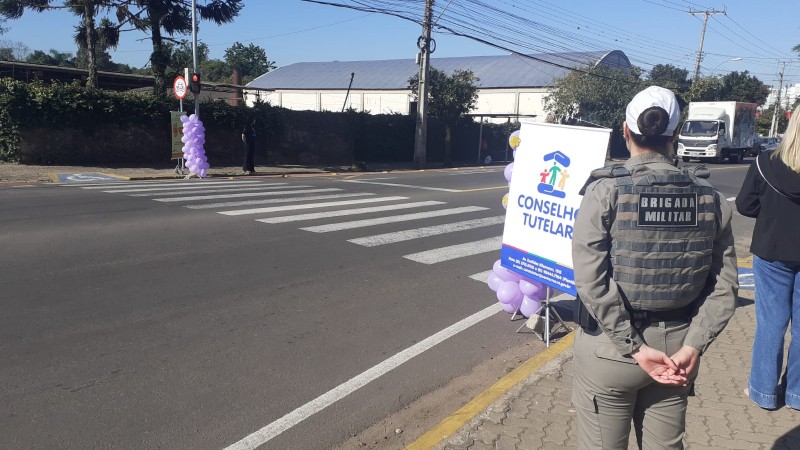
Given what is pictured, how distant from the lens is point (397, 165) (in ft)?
95.5

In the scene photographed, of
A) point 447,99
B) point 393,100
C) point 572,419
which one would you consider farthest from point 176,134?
point 393,100

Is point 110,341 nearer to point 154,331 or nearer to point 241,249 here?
point 154,331

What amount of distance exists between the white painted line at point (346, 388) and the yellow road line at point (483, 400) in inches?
33.0

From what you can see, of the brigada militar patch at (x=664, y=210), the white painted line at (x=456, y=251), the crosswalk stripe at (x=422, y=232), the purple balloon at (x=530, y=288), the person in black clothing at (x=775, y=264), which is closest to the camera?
the brigada militar patch at (x=664, y=210)

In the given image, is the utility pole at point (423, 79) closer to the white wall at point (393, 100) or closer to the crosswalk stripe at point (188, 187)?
the crosswalk stripe at point (188, 187)

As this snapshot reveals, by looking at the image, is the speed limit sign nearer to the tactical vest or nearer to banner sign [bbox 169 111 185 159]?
banner sign [bbox 169 111 185 159]

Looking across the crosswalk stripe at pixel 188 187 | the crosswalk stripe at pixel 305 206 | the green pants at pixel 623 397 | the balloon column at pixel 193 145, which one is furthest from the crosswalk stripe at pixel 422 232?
the balloon column at pixel 193 145

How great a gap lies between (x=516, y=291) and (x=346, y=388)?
215 centimetres

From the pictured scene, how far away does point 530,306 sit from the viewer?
19.6 ft

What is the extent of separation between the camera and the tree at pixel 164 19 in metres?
24.5

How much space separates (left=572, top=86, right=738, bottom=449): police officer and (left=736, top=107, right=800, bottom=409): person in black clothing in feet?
4.91

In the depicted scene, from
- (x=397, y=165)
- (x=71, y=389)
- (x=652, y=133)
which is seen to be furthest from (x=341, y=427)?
(x=397, y=165)

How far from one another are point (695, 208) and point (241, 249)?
6904mm

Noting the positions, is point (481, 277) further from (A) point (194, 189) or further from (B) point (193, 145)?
(B) point (193, 145)
